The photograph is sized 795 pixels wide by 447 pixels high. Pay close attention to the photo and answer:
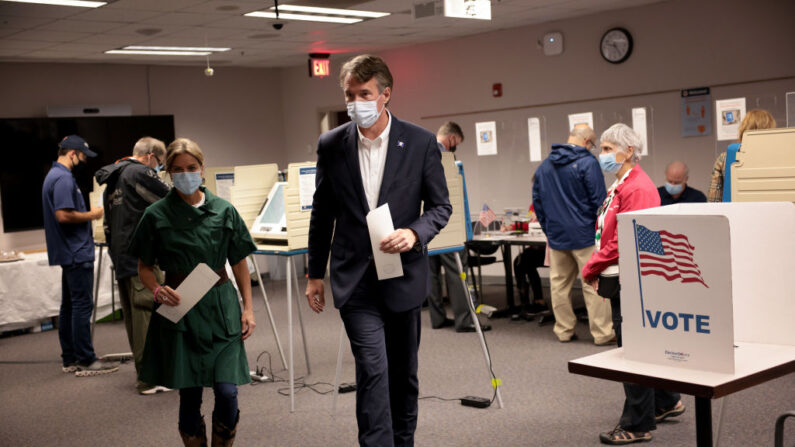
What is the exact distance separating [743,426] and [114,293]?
21.2 ft

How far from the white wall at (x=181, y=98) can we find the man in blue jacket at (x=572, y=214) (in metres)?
6.82

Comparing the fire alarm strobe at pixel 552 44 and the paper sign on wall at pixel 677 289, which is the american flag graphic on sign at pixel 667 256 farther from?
the fire alarm strobe at pixel 552 44

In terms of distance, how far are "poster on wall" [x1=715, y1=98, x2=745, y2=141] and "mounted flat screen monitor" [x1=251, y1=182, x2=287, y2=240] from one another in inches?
178

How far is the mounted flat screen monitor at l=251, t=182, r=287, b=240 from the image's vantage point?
5287 mm

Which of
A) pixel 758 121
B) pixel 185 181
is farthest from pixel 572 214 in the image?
pixel 185 181

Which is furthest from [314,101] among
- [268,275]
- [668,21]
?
[668,21]

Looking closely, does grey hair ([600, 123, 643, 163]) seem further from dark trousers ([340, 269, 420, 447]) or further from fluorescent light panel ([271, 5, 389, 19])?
fluorescent light panel ([271, 5, 389, 19])

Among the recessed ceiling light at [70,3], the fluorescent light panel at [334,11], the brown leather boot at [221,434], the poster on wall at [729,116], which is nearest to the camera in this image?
the brown leather boot at [221,434]

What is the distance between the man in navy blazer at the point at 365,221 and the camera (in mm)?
2775

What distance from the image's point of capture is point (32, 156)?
9.98 meters

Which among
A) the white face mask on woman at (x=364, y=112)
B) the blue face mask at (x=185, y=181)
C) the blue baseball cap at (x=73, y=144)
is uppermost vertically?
the blue baseball cap at (x=73, y=144)

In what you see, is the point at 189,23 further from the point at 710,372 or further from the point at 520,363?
the point at 710,372

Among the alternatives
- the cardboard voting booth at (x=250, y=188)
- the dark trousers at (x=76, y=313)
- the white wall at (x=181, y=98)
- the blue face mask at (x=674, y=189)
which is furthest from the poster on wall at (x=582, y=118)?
the white wall at (x=181, y=98)

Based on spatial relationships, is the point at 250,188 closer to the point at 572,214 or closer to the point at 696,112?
the point at 572,214
